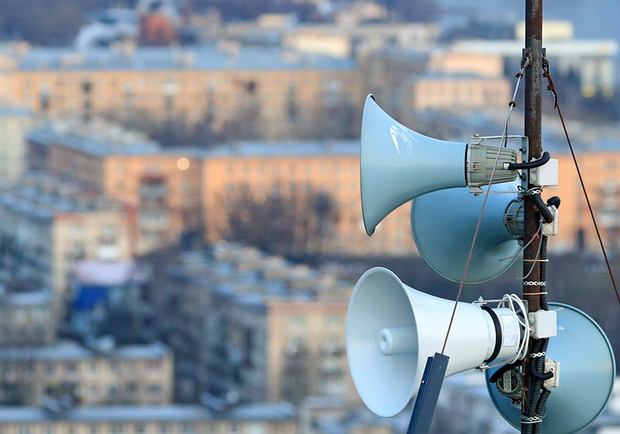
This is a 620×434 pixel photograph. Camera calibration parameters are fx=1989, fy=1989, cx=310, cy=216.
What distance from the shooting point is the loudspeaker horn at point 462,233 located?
2.68 meters

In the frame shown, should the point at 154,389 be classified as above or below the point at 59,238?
below

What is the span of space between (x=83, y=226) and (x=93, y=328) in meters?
3.88

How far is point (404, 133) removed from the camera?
2.52 m

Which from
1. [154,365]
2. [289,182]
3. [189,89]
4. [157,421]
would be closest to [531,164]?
[157,421]

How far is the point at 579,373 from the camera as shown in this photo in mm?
2588

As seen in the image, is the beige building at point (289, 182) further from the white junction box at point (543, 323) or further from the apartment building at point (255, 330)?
the white junction box at point (543, 323)

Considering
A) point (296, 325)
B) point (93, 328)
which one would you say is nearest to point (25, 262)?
point (93, 328)

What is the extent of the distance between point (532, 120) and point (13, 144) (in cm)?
3580

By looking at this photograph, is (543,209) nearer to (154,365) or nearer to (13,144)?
(154,365)

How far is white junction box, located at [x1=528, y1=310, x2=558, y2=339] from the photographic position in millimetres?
2514

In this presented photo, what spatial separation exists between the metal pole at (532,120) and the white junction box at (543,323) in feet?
0.04

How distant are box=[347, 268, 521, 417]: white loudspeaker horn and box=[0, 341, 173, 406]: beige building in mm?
18849

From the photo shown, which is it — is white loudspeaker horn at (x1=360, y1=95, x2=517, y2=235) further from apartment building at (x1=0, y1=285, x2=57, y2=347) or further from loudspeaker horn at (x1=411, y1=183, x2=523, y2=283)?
apartment building at (x1=0, y1=285, x2=57, y2=347)

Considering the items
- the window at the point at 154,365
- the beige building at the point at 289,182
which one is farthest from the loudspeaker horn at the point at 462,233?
the beige building at the point at 289,182
